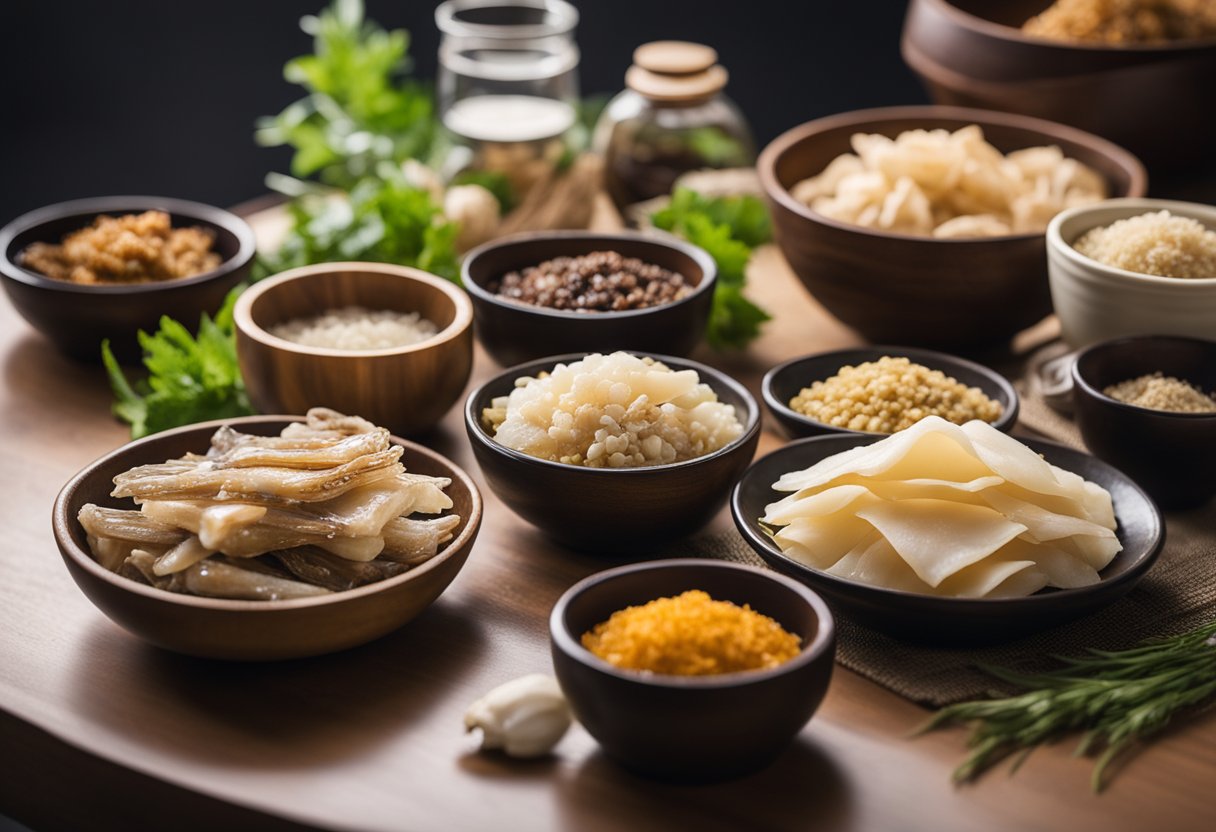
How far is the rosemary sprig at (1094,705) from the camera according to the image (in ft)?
4.72

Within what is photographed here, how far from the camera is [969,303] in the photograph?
2262mm

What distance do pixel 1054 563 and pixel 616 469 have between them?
53 cm

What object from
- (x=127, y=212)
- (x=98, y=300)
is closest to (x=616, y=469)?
(x=98, y=300)

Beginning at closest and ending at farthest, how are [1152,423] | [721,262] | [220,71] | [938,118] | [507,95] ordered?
[1152,423] → [721,262] → [938,118] → [507,95] → [220,71]

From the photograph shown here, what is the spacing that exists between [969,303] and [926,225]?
16 centimetres

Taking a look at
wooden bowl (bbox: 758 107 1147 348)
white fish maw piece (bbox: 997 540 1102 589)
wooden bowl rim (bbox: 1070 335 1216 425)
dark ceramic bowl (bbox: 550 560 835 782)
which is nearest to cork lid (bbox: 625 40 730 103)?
wooden bowl (bbox: 758 107 1147 348)

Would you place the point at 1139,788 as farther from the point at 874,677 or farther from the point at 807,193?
the point at 807,193

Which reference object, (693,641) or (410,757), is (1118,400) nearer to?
(693,641)

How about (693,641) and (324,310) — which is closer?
(693,641)

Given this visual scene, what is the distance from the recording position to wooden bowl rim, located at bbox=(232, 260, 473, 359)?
78.0 inches

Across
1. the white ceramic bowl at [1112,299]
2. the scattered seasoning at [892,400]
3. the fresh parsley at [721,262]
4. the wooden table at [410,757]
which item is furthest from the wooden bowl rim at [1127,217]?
the wooden table at [410,757]

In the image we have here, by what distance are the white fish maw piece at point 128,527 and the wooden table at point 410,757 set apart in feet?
0.49

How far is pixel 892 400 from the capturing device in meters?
1.94

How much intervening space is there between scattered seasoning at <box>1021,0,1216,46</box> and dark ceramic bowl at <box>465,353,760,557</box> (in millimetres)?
1516
